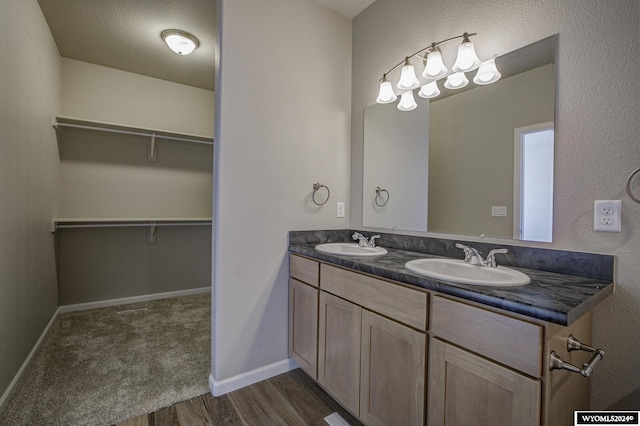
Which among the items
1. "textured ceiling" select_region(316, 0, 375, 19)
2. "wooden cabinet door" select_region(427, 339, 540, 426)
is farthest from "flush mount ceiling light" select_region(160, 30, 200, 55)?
"wooden cabinet door" select_region(427, 339, 540, 426)

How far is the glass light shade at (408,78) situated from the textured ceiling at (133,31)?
4.79 ft

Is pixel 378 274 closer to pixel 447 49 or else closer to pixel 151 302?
pixel 447 49

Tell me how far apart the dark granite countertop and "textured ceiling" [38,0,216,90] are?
7.38ft

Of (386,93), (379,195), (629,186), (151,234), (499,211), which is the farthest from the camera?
(151,234)

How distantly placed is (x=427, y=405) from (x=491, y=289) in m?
0.52

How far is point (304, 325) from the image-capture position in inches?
71.4

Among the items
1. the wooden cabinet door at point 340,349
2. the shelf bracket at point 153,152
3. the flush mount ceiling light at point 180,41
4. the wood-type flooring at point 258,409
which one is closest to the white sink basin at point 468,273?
the wooden cabinet door at point 340,349

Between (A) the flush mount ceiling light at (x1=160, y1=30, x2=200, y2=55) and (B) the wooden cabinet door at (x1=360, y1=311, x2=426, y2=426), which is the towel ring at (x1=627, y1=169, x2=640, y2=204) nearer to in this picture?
(B) the wooden cabinet door at (x1=360, y1=311, x2=426, y2=426)

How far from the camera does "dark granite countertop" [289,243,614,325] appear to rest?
0.80 m

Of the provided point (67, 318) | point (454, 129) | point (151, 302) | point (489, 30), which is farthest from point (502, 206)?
point (67, 318)

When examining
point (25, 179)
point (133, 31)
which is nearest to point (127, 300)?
point (25, 179)

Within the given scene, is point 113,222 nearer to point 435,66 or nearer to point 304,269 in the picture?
point 304,269

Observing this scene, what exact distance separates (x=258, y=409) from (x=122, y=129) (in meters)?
2.83

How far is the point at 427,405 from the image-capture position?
3.60ft
